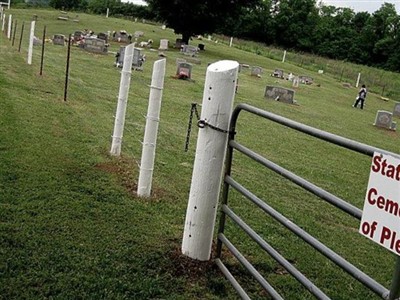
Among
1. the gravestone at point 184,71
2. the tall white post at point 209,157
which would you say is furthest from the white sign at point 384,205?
the gravestone at point 184,71

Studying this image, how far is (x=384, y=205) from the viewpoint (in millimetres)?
2291

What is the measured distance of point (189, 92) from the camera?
20.8 metres

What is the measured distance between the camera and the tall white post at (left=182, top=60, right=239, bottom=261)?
4.20m

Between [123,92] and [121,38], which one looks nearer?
[123,92]

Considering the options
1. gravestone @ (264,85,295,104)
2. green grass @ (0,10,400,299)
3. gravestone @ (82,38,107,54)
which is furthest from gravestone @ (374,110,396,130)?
gravestone @ (82,38,107,54)

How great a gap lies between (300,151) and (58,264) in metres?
9.33

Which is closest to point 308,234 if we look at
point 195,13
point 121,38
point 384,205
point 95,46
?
point 384,205

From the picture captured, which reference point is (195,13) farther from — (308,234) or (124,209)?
(308,234)

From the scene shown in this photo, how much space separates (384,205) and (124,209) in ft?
12.0

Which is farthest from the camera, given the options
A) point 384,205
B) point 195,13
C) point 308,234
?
point 195,13

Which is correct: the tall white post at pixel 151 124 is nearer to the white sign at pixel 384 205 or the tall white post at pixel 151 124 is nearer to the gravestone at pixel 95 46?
the white sign at pixel 384 205

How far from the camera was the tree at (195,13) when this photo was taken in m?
43.7

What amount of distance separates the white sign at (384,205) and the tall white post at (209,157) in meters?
1.97

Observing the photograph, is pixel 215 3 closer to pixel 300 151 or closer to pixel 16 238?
pixel 300 151
